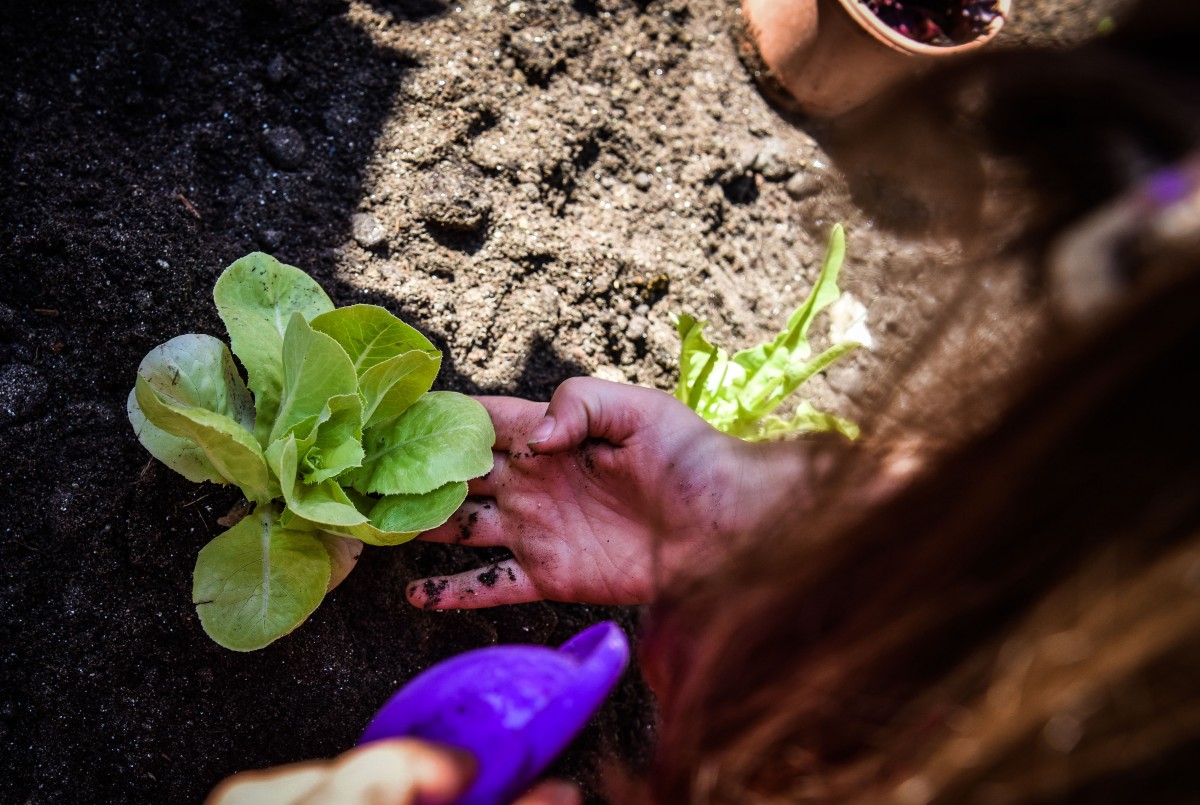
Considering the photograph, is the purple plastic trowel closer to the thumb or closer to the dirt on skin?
the thumb

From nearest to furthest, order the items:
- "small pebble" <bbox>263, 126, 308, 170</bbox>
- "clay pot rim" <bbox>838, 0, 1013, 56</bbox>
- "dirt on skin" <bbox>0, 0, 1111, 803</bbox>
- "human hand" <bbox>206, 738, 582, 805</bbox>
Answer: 1. "human hand" <bbox>206, 738, 582, 805</bbox>
2. "dirt on skin" <bbox>0, 0, 1111, 803</bbox>
3. "small pebble" <bbox>263, 126, 308, 170</bbox>
4. "clay pot rim" <bbox>838, 0, 1013, 56</bbox>

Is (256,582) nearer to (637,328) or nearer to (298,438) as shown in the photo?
(298,438)

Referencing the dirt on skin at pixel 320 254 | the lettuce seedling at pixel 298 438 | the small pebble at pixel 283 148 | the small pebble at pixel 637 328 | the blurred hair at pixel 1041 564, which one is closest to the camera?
the blurred hair at pixel 1041 564

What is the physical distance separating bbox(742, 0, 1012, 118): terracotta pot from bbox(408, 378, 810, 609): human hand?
1.13 meters

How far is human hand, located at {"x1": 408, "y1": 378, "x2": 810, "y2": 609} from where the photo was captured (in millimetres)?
1295

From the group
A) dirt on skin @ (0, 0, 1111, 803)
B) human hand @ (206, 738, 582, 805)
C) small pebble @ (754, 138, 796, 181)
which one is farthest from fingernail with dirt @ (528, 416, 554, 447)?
small pebble @ (754, 138, 796, 181)

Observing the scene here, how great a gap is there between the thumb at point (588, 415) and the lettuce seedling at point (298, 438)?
11 centimetres

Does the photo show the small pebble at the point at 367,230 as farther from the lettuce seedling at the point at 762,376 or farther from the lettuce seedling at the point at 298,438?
the lettuce seedling at the point at 762,376

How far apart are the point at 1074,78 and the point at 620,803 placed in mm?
729

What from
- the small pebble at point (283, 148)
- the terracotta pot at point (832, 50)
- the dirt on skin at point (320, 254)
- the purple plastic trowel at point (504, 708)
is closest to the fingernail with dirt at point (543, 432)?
the dirt on skin at point (320, 254)

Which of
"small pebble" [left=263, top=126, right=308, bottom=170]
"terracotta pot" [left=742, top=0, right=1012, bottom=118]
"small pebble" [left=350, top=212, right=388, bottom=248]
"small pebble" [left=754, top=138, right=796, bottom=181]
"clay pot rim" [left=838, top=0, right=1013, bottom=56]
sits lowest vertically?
"small pebble" [left=350, top=212, right=388, bottom=248]

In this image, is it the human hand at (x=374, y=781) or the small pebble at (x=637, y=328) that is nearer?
the human hand at (x=374, y=781)

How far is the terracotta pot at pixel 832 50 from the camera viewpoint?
188cm

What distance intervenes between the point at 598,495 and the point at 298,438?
20.1 inches
